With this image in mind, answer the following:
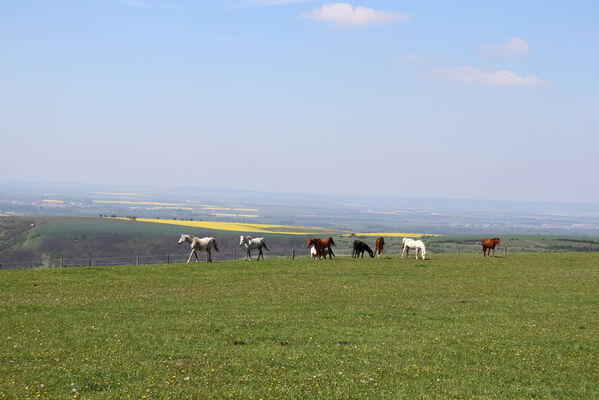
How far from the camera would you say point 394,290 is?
36875mm

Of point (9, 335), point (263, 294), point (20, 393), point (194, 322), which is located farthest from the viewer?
point (263, 294)

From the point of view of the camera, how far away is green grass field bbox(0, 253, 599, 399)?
1623cm

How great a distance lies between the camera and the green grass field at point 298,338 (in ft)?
53.3

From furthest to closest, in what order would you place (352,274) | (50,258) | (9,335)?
(50,258)
(352,274)
(9,335)

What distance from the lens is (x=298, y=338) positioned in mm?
22422

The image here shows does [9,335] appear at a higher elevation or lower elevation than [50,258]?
higher

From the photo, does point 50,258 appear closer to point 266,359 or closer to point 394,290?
point 394,290

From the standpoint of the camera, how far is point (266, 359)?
1916cm

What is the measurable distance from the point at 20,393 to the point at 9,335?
825 cm

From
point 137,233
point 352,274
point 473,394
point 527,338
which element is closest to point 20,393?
point 473,394

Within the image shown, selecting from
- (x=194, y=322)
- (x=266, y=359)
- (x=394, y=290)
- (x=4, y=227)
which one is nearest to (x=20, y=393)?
(x=266, y=359)

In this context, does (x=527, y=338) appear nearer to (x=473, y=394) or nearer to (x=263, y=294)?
(x=473, y=394)

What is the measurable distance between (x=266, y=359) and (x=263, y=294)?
1558 centimetres

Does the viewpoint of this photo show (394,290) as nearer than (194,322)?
No
